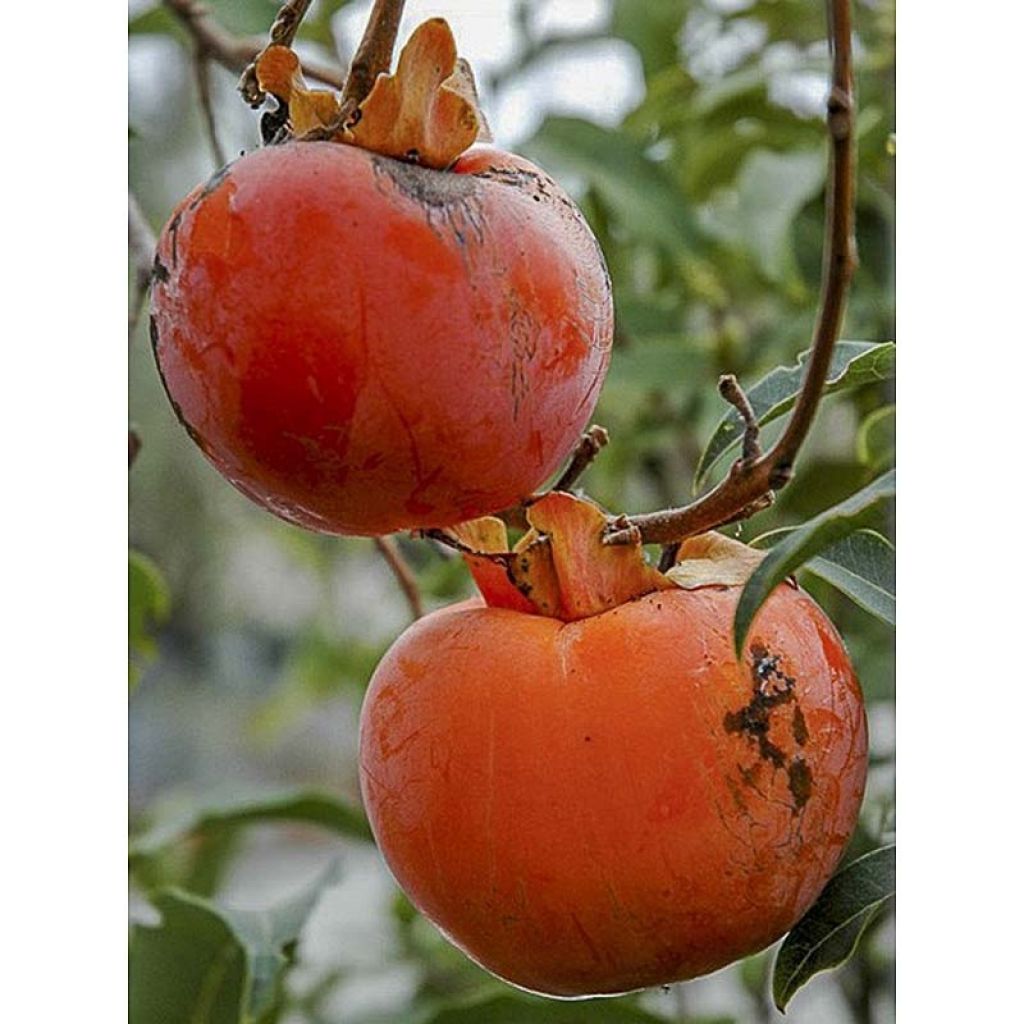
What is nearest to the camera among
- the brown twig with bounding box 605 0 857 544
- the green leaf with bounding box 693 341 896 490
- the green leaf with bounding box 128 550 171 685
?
the brown twig with bounding box 605 0 857 544

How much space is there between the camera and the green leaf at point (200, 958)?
0.58 m

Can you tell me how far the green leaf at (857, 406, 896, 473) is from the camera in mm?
515

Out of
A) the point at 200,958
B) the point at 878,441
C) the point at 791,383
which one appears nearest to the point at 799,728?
the point at 791,383

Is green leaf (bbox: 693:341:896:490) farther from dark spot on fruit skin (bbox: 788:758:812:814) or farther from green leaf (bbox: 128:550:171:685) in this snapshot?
green leaf (bbox: 128:550:171:685)

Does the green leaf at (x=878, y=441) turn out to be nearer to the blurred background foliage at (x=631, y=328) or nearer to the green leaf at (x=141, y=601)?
the blurred background foliage at (x=631, y=328)

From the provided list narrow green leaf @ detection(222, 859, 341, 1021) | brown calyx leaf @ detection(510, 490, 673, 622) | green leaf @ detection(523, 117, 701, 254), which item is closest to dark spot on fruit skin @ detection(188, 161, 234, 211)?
brown calyx leaf @ detection(510, 490, 673, 622)

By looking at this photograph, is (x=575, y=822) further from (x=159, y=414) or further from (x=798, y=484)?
(x=159, y=414)

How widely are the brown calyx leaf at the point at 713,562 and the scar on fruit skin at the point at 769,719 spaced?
21 mm

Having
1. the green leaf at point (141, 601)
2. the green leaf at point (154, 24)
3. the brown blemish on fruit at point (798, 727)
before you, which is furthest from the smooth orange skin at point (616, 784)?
the green leaf at point (154, 24)

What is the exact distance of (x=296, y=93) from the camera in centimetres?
32

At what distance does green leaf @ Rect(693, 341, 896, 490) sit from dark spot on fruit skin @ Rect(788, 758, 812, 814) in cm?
10
